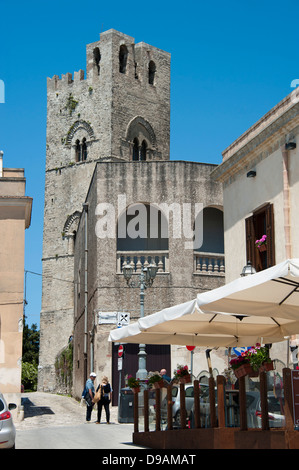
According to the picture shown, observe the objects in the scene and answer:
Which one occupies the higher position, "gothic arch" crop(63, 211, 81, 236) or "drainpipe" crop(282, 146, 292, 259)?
"gothic arch" crop(63, 211, 81, 236)

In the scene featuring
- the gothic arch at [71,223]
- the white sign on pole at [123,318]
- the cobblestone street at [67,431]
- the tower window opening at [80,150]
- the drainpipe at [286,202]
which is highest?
the tower window opening at [80,150]

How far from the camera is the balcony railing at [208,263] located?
99.3 ft

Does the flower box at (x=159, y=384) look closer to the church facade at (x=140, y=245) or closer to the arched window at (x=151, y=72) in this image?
the church facade at (x=140, y=245)

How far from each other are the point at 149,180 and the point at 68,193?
2612 centimetres

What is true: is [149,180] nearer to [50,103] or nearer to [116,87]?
[116,87]

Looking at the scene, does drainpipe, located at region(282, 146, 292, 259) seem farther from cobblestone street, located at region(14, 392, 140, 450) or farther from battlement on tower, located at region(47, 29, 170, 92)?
battlement on tower, located at region(47, 29, 170, 92)

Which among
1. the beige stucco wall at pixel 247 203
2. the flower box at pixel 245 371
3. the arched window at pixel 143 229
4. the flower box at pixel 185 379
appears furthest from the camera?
the arched window at pixel 143 229

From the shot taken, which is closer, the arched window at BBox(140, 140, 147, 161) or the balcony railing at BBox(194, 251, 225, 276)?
the balcony railing at BBox(194, 251, 225, 276)

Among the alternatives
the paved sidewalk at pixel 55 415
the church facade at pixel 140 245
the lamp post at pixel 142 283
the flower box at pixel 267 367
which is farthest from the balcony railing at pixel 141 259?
the flower box at pixel 267 367

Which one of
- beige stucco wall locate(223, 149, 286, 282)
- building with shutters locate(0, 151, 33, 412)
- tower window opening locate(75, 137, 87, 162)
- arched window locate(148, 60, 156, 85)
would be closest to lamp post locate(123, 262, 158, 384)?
building with shutters locate(0, 151, 33, 412)

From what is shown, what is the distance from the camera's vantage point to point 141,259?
97.5 feet

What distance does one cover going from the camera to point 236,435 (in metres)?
10.4

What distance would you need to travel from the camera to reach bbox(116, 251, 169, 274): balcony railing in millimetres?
29500

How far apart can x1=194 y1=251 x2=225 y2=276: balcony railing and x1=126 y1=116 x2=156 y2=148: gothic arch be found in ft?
89.6
